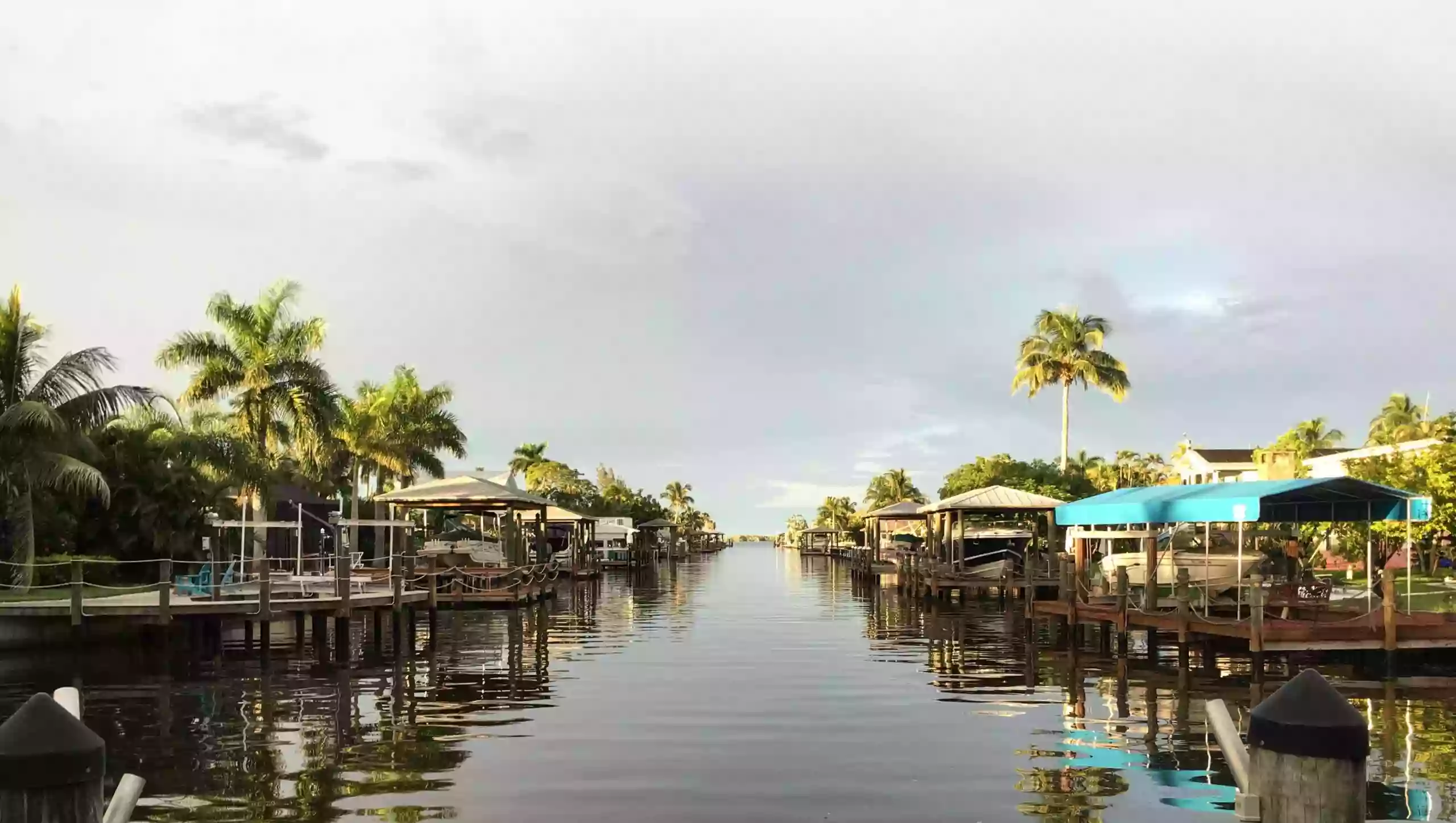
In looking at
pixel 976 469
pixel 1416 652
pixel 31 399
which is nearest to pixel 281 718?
pixel 31 399

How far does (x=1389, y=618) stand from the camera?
835 inches

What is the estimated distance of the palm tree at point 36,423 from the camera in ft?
95.5

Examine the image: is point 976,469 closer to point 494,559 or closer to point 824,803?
point 494,559

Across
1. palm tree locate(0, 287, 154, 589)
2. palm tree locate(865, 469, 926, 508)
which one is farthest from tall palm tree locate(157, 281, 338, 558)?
palm tree locate(865, 469, 926, 508)

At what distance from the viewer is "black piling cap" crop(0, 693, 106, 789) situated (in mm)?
5383

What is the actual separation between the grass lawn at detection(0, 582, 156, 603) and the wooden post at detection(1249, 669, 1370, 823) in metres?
25.5

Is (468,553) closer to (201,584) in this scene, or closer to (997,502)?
(201,584)

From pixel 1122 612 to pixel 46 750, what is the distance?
22.7 metres

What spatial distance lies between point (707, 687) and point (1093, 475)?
96.6 meters

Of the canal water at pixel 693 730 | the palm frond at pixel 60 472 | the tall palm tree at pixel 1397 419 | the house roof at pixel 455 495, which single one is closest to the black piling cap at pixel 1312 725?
the canal water at pixel 693 730

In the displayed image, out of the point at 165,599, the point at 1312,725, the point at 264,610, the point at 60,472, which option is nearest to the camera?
the point at 1312,725

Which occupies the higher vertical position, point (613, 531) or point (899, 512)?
point (899, 512)

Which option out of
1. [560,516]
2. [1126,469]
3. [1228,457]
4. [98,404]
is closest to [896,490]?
[1126,469]

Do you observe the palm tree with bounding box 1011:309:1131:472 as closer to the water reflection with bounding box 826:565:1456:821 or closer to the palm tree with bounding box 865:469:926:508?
the water reflection with bounding box 826:565:1456:821
